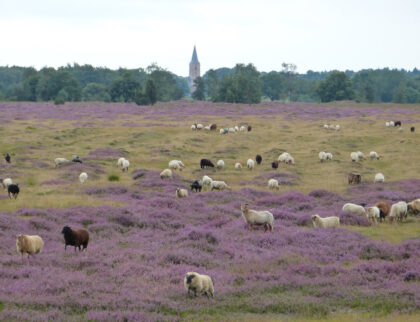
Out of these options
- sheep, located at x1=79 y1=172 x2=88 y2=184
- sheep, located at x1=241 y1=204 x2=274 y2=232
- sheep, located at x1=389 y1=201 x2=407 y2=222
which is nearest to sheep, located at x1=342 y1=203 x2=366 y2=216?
sheep, located at x1=389 y1=201 x2=407 y2=222

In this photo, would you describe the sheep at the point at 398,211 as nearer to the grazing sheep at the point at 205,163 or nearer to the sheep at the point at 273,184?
the sheep at the point at 273,184

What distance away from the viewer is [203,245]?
16.8 metres

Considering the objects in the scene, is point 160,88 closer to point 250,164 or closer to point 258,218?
point 250,164

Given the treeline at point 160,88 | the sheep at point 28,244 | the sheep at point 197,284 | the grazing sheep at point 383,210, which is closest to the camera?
the sheep at point 197,284

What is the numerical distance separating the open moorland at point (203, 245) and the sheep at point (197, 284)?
10.3 inches

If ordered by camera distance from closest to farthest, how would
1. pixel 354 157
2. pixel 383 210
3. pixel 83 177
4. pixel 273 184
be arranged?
pixel 383 210, pixel 273 184, pixel 83 177, pixel 354 157

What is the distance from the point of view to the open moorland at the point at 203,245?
11523 mm

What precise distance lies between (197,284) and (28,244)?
20.4 feet

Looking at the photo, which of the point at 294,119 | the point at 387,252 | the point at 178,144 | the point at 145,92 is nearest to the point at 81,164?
the point at 178,144

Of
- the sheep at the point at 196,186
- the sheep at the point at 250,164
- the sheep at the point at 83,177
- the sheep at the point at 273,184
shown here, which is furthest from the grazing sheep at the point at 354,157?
the sheep at the point at 83,177

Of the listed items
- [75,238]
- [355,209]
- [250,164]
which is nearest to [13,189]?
[75,238]

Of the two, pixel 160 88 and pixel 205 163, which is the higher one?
pixel 160 88

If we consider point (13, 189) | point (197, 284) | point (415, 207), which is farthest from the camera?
point (13, 189)

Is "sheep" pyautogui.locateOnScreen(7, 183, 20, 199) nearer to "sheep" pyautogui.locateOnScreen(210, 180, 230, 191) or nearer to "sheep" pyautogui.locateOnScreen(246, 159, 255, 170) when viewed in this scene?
"sheep" pyautogui.locateOnScreen(210, 180, 230, 191)
